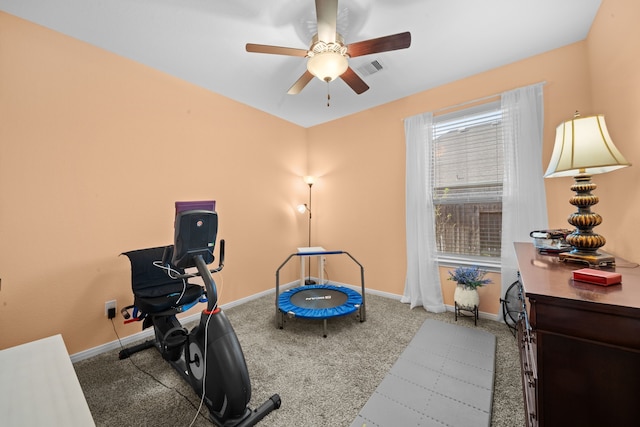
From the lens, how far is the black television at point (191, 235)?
58.6 inches

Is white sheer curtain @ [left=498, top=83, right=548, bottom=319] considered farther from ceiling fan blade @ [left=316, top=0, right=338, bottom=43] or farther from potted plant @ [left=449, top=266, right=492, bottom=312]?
ceiling fan blade @ [left=316, top=0, right=338, bottom=43]

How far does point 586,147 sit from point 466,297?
1918 millimetres

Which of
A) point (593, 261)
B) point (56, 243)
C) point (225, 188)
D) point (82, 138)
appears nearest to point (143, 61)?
point (82, 138)

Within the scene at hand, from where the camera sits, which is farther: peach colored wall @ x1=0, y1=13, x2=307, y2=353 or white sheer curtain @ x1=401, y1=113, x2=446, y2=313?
white sheer curtain @ x1=401, y1=113, x2=446, y2=313

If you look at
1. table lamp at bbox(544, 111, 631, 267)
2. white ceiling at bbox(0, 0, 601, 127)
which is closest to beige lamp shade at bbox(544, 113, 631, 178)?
table lamp at bbox(544, 111, 631, 267)

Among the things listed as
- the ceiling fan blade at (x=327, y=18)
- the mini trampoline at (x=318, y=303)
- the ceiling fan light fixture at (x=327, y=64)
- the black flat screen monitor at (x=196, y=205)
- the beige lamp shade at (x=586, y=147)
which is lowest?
the mini trampoline at (x=318, y=303)

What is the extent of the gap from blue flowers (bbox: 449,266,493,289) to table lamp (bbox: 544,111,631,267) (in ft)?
4.39

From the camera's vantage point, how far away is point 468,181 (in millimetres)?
2904

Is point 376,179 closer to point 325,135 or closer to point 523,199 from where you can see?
point 325,135

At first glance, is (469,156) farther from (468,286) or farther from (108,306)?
(108,306)

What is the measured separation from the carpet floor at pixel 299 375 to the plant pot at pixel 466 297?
20cm

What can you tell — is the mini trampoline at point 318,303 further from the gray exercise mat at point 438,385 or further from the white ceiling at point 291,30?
the white ceiling at point 291,30

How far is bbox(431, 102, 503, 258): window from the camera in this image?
275 centimetres

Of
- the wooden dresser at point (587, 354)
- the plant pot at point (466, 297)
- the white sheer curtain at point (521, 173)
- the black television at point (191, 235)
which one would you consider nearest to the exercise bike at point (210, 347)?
the black television at point (191, 235)
